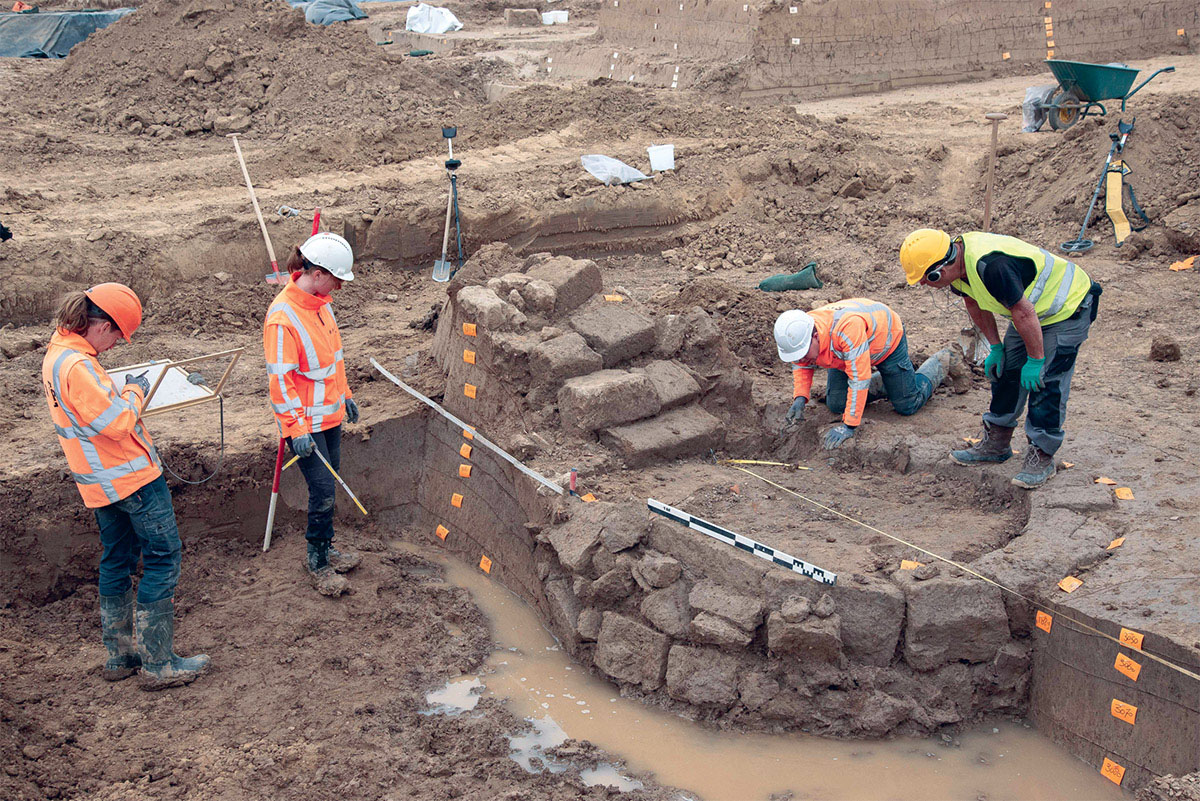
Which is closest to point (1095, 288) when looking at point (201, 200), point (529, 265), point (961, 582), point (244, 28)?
point (961, 582)

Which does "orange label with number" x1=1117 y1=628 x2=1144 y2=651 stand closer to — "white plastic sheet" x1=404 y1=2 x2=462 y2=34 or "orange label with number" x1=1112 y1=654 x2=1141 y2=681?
"orange label with number" x1=1112 y1=654 x2=1141 y2=681

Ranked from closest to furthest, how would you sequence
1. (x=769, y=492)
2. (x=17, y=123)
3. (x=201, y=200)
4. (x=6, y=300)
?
(x=769, y=492) < (x=6, y=300) < (x=201, y=200) < (x=17, y=123)

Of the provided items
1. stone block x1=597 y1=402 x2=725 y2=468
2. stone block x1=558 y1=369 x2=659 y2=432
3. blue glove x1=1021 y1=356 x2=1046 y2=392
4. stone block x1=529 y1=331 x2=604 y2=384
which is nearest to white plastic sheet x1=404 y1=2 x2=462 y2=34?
stone block x1=529 y1=331 x2=604 y2=384

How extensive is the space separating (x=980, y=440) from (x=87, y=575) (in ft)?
17.9

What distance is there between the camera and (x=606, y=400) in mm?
6062

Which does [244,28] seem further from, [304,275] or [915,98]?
[304,275]

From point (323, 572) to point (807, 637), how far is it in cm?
288

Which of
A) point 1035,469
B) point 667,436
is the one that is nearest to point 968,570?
point 1035,469

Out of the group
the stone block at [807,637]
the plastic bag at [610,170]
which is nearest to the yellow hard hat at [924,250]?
the stone block at [807,637]

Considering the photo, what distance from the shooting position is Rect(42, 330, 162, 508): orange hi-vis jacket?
14.0 feet

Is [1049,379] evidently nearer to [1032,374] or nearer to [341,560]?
[1032,374]

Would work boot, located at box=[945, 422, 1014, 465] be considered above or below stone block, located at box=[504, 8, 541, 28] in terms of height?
below

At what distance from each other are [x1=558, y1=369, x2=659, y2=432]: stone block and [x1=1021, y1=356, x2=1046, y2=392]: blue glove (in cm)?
214

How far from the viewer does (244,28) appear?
15.2m
